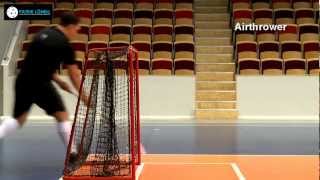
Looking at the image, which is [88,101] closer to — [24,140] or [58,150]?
[58,150]

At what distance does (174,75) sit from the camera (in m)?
14.6

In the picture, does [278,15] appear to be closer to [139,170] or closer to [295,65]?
[295,65]

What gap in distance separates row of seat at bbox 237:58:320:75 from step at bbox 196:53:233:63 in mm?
1091

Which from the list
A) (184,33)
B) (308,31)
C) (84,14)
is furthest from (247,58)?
(84,14)

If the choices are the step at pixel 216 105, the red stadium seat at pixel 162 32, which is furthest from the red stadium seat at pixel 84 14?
the step at pixel 216 105

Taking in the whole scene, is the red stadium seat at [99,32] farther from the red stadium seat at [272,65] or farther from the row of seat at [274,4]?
the red stadium seat at [272,65]

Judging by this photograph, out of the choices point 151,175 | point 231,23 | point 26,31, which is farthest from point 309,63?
point 151,175

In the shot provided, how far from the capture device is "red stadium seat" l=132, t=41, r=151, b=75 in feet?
48.5

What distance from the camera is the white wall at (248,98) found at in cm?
1434

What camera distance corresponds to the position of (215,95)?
14906mm

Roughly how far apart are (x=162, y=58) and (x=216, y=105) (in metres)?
1.86

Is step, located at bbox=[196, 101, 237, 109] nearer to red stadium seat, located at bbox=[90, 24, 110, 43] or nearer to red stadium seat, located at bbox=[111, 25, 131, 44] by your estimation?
red stadium seat, located at bbox=[111, 25, 131, 44]

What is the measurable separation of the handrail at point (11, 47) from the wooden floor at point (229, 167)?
24.0ft

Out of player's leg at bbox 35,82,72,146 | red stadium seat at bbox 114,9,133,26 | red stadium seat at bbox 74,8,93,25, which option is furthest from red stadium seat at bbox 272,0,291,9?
player's leg at bbox 35,82,72,146
